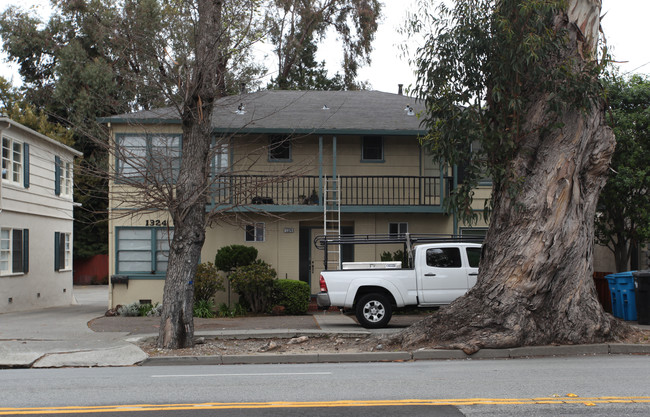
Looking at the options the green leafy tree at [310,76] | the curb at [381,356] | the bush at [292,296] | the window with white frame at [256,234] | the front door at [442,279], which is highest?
the green leafy tree at [310,76]

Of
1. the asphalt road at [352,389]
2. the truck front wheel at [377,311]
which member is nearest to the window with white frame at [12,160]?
the asphalt road at [352,389]

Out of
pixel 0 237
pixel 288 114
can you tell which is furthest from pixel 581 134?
pixel 0 237

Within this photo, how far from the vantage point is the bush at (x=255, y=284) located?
18.2 meters

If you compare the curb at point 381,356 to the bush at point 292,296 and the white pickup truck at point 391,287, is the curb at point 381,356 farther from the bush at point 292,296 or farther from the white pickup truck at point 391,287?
the bush at point 292,296

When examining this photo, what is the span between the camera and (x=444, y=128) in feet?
41.3

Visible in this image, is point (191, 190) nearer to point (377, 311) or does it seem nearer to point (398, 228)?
point (377, 311)

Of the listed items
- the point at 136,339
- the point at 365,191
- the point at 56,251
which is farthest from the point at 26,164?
the point at 365,191

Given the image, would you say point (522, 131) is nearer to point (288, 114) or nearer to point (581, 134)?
point (581, 134)

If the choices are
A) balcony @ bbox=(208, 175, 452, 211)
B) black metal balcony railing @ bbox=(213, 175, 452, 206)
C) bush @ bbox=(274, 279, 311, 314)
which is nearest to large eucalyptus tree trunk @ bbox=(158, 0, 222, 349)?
bush @ bbox=(274, 279, 311, 314)

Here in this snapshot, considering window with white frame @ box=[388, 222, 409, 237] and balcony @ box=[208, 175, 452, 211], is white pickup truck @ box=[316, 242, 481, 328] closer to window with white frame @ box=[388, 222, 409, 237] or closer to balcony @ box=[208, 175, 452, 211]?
balcony @ box=[208, 175, 452, 211]

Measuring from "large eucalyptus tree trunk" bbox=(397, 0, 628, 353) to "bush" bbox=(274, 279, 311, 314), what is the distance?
6723mm

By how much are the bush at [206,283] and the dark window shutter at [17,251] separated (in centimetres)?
701

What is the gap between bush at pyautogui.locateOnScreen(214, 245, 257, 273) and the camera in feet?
63.0

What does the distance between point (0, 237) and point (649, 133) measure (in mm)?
19094
